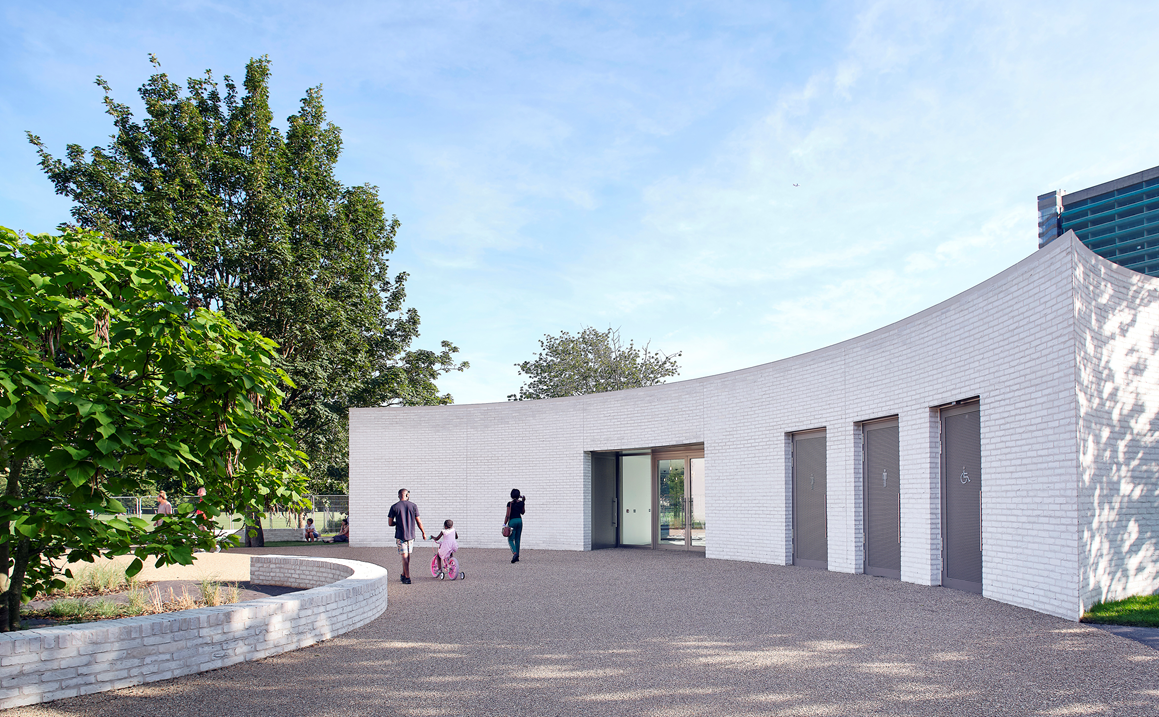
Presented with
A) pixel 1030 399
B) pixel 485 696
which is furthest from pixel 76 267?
pixel 1030 399

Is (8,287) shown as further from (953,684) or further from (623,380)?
(623,380)

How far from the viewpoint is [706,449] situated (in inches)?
695

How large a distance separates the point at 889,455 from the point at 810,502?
8.02ft

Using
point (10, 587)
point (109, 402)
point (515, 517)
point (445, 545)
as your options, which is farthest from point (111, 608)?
point (515, 517)

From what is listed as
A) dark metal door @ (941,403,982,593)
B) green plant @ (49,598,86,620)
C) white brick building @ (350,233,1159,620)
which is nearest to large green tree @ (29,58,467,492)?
white brick building @ (350,233,1159,620)

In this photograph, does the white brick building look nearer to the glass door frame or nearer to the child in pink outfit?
the glass door frame

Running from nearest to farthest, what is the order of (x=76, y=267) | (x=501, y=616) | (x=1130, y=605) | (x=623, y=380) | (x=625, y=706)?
(x=625, y=706), (x=76, y=267), (x=1130, y=605), (x=501, y=616), (x=623, y=380)

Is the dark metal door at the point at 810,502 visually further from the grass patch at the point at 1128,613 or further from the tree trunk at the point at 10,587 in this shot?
the tree trunk at the point at 10,587

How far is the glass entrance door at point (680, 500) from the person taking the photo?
18.4m

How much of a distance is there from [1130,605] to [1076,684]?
11.6 feet

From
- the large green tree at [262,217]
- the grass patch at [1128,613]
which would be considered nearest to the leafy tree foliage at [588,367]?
the large green tree at [262,217]

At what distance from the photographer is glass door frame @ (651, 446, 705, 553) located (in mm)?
18516

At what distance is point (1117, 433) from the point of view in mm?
8938

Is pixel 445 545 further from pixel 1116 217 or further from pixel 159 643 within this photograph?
pixel 1116 217
